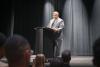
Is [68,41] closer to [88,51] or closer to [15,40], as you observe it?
[88,51]

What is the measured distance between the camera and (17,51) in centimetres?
124

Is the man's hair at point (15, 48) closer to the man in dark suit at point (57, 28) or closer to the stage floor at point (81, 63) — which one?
the stage floor at point (81, 63)

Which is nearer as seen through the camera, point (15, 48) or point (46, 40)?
point (15, 48)

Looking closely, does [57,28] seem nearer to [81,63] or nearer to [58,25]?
[58,25]

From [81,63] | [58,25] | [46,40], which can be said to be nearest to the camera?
[81,63]

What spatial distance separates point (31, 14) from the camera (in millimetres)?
9867

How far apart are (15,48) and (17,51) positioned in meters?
0.02

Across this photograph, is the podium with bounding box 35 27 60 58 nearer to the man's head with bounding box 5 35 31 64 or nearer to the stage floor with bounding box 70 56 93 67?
the stage floor with bounding box 70 56 93 67

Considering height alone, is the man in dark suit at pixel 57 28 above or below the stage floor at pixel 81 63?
above

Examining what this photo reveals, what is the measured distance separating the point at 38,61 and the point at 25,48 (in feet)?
4.45

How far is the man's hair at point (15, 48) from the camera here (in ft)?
4.02

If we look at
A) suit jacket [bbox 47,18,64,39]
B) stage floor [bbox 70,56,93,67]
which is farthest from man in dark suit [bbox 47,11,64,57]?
stage floor [bbox 70,56,93,67]

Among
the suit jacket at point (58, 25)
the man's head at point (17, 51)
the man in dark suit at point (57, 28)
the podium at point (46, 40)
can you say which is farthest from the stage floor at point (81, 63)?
the man's head at point (17, 51)

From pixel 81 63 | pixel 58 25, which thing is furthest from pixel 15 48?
pixel 58 25
